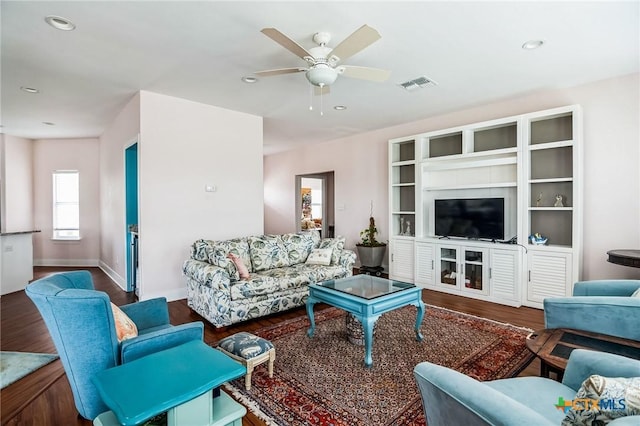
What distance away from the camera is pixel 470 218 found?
477 cm

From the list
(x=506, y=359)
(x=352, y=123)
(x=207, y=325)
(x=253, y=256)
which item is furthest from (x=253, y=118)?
(x=506, y=359)

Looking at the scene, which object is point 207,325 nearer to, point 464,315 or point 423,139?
point 464,315

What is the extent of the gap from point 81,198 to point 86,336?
714 cm

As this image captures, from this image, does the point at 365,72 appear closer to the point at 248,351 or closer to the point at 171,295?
the point at 248,351

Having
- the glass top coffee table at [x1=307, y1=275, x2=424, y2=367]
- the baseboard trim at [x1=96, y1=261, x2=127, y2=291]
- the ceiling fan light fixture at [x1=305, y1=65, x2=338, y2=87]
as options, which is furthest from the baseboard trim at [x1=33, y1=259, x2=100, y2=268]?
the ceiling fan light fixture at [x1=305, y1=65, x2=338, y2=87]

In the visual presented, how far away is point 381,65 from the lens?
11.3 ft

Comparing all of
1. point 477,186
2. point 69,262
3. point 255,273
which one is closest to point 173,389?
point 255,273

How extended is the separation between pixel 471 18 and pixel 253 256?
11.3 ft

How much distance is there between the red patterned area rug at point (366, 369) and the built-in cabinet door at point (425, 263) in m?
1.28

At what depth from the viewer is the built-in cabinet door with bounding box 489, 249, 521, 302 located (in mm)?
Answer: 4223

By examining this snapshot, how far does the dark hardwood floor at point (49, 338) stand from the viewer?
2055 mm

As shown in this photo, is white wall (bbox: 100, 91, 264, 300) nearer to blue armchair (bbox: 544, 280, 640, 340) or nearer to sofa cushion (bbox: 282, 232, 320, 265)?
sofa cushion (bbox: 282, 232, 320, 265)

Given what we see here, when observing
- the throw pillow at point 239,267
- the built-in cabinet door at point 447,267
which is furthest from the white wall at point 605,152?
the throw pillow at point 239,267

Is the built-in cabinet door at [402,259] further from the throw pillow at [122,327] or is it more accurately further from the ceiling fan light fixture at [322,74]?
the throw pillow at [122,327]
